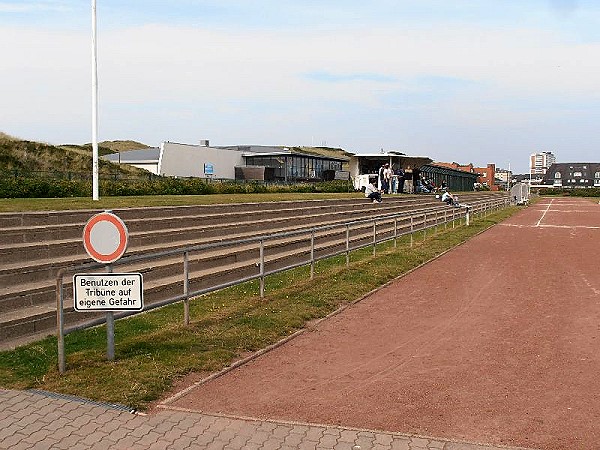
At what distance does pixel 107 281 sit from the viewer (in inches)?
242

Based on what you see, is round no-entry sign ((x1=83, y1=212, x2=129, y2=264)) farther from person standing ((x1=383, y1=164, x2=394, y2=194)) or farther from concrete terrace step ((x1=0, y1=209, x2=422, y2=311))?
person standing ((x1=383, y1=164, x2=394, y2=194))

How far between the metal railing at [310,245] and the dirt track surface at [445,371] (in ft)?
4.75

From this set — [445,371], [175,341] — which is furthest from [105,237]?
[445,371]

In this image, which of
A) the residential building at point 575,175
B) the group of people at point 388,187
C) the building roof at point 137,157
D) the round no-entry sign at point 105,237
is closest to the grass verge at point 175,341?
the round no-entry sign at point 105,237

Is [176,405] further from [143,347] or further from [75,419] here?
[143,347]

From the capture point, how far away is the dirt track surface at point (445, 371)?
4918 millimetres

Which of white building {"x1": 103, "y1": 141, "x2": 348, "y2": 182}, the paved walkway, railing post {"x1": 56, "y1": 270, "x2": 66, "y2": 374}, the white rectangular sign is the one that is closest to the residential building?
white building {"x1": 103, "y1": 141, "x2": 348, "y2": 182}

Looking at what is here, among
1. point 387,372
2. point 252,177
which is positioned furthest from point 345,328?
point 252,177

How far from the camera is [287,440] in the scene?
455 centimetres

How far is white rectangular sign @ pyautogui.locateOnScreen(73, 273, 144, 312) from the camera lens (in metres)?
6.10

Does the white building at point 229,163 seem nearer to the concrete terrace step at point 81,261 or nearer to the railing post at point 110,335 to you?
the concrete terrace step at point 81,261

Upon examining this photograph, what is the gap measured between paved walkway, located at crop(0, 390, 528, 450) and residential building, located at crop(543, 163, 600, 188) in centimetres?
17576

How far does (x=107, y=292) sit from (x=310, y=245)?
8362 mm

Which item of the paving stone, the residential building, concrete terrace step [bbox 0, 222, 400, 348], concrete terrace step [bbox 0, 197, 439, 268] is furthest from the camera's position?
the residential building
